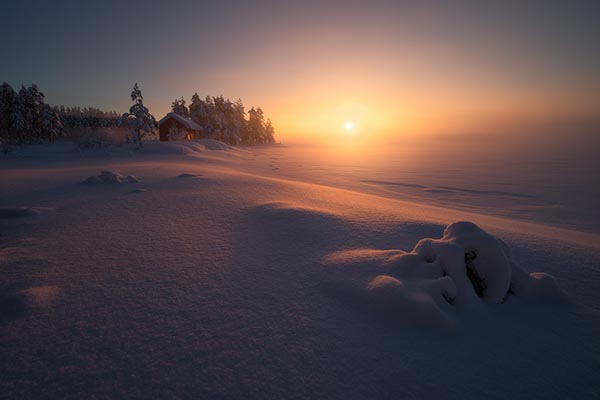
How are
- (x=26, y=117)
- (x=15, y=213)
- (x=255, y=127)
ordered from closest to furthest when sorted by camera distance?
(x=15, y=213) → (x=26, y=117) → (x=255, y=127)

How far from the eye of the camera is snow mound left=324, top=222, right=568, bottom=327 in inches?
86.0

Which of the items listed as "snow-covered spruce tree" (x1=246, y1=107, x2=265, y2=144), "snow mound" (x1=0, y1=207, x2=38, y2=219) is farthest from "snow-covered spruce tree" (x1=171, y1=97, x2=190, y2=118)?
"snow mound" (x1=0, y1=207, x2=38, y2=219)

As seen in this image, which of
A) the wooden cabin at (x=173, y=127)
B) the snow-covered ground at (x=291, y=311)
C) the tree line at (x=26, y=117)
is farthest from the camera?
the tree line at (x=26, y=117)

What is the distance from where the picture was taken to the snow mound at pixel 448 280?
218 cm

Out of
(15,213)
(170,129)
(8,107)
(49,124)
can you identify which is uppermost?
(8,107)

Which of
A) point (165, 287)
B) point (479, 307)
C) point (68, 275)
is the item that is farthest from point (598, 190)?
point (68, 275)

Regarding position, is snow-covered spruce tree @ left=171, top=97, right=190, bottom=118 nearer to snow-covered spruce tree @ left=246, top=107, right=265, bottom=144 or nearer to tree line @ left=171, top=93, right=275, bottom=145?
tree line @ left=171, top=93, right=275, bottom=145

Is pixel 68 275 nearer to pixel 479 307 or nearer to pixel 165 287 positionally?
pixel 165 287

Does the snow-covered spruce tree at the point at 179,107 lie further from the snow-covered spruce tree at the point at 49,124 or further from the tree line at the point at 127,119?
the snow-covered spruce tree at the point at 49,124

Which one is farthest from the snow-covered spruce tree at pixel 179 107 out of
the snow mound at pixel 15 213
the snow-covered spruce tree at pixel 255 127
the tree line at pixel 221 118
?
the snow mound at pixel 15 213

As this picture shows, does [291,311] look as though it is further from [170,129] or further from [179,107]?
[179,107]

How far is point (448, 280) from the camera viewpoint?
229cm

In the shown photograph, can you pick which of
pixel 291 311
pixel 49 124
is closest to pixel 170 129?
pixel 49 124

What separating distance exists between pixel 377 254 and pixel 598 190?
63.7 feet
